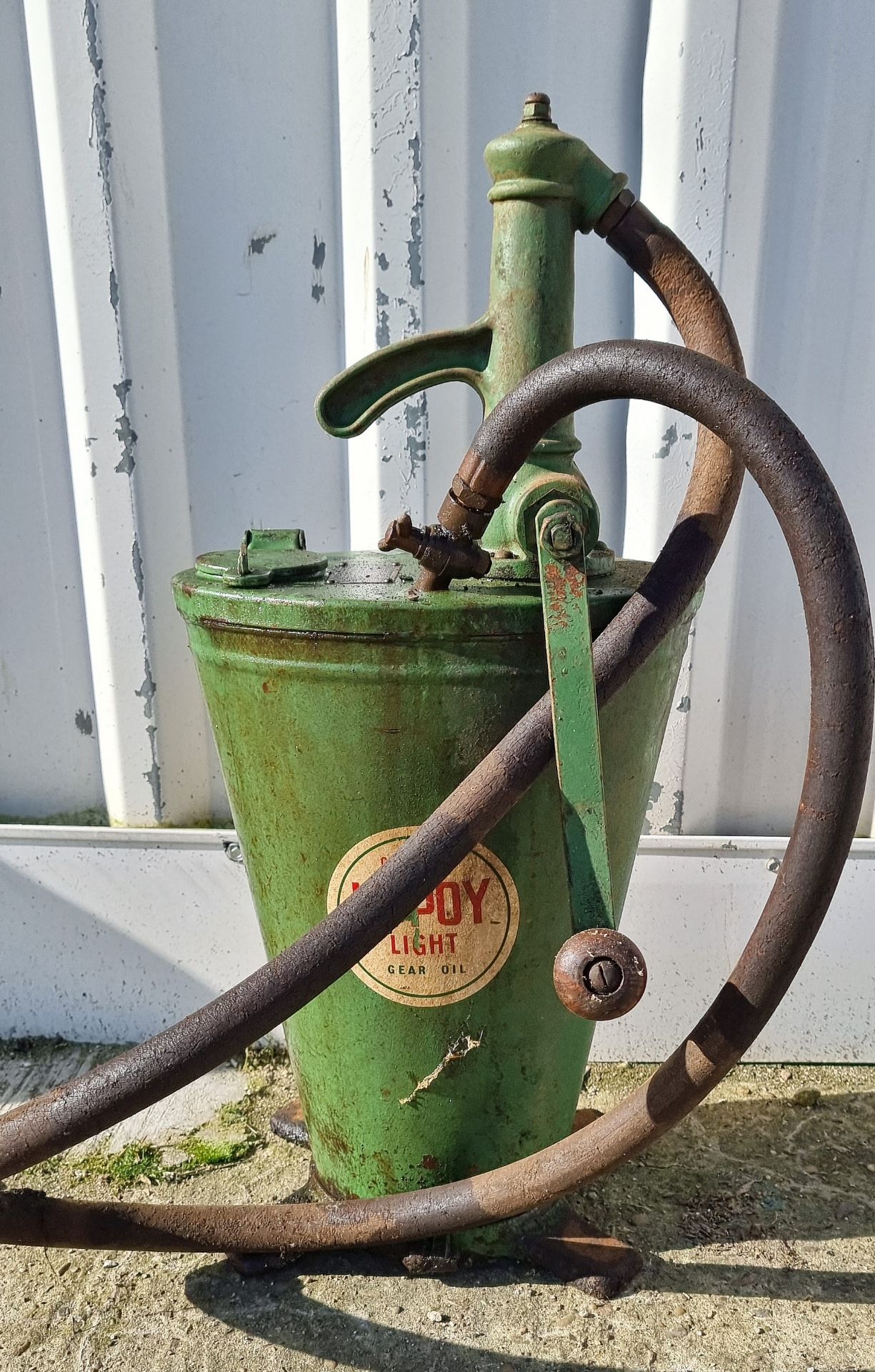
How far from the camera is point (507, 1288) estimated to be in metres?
1.02

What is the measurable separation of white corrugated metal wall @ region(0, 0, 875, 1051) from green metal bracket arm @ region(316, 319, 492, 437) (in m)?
0.38

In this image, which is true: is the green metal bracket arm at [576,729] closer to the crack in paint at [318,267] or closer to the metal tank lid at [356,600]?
the metal tank lid at [356,600]

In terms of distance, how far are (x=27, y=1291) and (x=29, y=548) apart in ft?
3.32

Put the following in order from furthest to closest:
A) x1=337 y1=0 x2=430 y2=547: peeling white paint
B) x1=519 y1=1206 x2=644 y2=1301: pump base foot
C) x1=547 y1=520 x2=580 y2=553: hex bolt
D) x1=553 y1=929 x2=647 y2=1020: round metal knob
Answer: x1=337 y1=0 x2=430 y2=547: peeling white paint
x1=519 y1=1206 x2=644 y2=1301: pump base foot
x1=547 y1=520 x2=580 y2=553: hex bolt
x1=553 y1=929 x2=647 y2=1020: round metal knob

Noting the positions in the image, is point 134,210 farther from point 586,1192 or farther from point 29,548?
point 586,1192

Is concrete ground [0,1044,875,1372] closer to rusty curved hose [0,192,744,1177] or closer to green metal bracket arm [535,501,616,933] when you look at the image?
rusty curved hose [0,192,744,1177]

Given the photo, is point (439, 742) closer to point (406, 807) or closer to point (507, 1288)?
point (406, 807)

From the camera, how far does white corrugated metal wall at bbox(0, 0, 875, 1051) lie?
1256 millimetres

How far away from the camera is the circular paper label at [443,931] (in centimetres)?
88

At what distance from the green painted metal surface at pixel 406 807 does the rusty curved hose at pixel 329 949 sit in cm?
7

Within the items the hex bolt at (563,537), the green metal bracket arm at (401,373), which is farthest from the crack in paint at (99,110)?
the hex bolt at (563,537)

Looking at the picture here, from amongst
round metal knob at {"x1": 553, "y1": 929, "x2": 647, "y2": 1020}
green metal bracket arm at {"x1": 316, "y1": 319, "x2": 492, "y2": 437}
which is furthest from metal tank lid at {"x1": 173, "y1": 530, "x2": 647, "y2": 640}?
round metal knob at {"x1": 553, "y1": 929, "x2": 647, "y2": 1020}

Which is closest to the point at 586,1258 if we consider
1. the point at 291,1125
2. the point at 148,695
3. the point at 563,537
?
the point at 291,1125

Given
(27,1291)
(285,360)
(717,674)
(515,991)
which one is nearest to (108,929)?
(27,1291)
